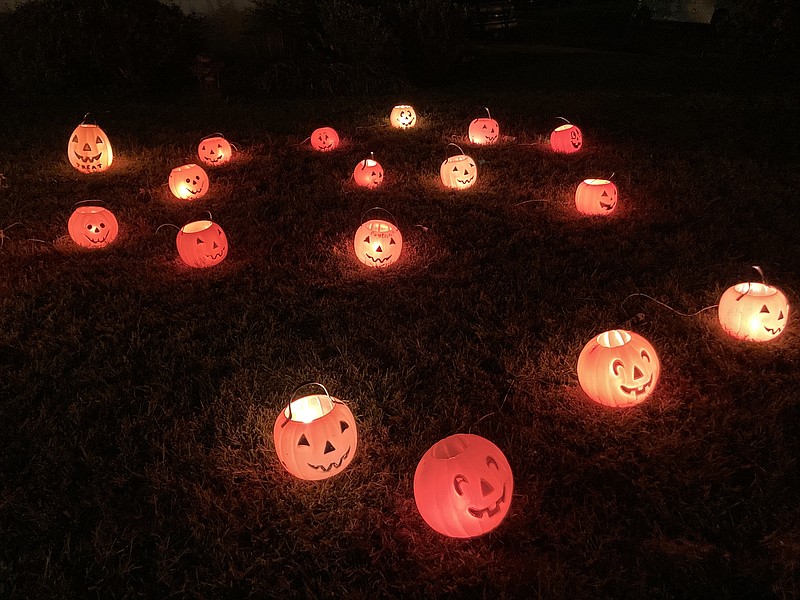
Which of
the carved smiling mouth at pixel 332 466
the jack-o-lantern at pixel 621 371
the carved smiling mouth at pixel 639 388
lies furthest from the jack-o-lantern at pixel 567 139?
the carved smiling mouth at pixel 332 466

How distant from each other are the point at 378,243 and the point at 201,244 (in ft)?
5.32

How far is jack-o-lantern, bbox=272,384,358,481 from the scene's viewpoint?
9.76 ft

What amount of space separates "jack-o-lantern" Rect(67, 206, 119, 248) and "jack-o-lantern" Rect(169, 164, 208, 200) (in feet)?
3.87

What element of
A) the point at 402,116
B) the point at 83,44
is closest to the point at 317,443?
the point at 402,116

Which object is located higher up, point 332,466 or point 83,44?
point 83,44

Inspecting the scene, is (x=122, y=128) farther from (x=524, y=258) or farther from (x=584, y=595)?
(x=584, y=595)

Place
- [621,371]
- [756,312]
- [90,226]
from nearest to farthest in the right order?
[621,371]
[756,312]
[90,226]

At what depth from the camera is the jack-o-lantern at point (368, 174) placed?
23.6 feet

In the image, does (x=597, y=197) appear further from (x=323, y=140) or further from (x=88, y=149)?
(x=88, y=149)

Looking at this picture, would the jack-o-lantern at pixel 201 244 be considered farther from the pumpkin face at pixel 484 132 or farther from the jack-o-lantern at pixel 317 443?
the pumpkin face at pixel 484 132

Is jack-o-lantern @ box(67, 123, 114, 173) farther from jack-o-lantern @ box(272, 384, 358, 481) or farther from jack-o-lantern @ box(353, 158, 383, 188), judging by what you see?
jack-o-lantern @ box(272, 384, 358, 481)

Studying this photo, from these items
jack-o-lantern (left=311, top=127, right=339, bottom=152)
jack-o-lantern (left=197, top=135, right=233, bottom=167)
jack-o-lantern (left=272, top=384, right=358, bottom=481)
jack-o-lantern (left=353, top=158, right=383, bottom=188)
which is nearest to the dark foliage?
jack-o-lantern (left=197, top=135, right=233, bottom=167)

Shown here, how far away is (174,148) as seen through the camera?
9.02 metres

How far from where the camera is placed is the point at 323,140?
877cm
